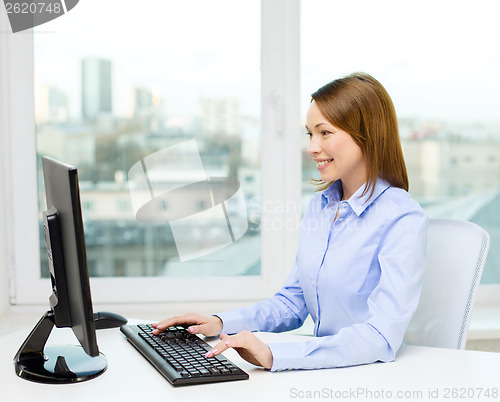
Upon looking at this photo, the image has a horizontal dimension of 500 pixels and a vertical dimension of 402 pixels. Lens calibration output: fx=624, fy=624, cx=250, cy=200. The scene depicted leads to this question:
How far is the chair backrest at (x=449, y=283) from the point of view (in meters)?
1.61

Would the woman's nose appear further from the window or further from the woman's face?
the window

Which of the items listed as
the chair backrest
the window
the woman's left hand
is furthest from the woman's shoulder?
the window

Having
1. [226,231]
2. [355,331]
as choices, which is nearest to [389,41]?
[226,231]

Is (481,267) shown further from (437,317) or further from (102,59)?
(102,59)

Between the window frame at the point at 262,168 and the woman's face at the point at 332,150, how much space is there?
2.55 feet

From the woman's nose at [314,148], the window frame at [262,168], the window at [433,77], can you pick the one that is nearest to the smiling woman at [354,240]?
the woman's nose at [314,148]

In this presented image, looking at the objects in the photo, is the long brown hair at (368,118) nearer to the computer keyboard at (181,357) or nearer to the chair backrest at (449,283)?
the chair backrest at (449,283)

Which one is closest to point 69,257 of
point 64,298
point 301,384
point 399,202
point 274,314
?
point 64,298

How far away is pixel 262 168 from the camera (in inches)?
97.8

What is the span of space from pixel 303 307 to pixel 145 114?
1.08m

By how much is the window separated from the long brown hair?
33.1 inches

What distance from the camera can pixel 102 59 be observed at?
2.42 m

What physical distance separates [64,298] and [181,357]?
0.90ft

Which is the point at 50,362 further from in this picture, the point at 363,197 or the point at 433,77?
the point at 433,77
